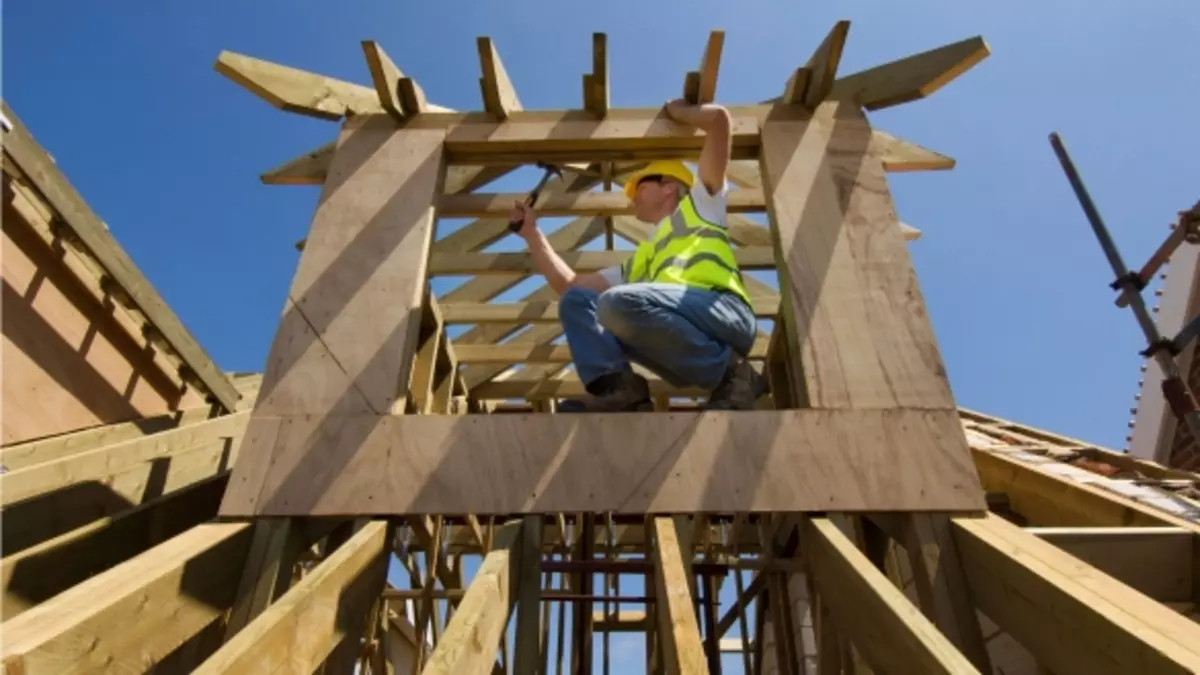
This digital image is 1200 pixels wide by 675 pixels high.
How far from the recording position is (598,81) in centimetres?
335

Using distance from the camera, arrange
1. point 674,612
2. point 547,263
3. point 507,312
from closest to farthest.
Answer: point 674,612 < point 547,263 < point 507,312

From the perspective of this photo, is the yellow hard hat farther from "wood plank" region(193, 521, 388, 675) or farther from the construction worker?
"wood plank" region(193, 521, 388, 675)

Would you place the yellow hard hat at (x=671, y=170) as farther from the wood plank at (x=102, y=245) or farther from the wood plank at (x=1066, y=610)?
the wood plank at (x=102, y=245)

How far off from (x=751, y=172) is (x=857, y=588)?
3455mm

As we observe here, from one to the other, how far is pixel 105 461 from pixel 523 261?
2.67m

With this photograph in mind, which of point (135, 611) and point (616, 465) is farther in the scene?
point (616, 465)

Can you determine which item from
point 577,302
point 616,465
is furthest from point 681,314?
point 616,465

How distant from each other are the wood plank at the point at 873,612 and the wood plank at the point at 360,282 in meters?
1.57

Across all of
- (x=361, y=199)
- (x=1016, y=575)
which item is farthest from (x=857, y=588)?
(x=361, y=199)

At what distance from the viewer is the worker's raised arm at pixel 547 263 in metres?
3.61

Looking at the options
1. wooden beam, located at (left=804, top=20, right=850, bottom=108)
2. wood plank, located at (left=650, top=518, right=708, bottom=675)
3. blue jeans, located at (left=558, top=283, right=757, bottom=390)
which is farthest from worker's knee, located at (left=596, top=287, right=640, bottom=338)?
wooden beam, located at (left=804, top=20, right=850, bottom=108)

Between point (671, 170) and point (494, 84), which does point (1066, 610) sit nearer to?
point (671, 170)

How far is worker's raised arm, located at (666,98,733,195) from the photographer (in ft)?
10.3

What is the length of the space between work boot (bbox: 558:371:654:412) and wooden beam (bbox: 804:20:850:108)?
5.26ft
